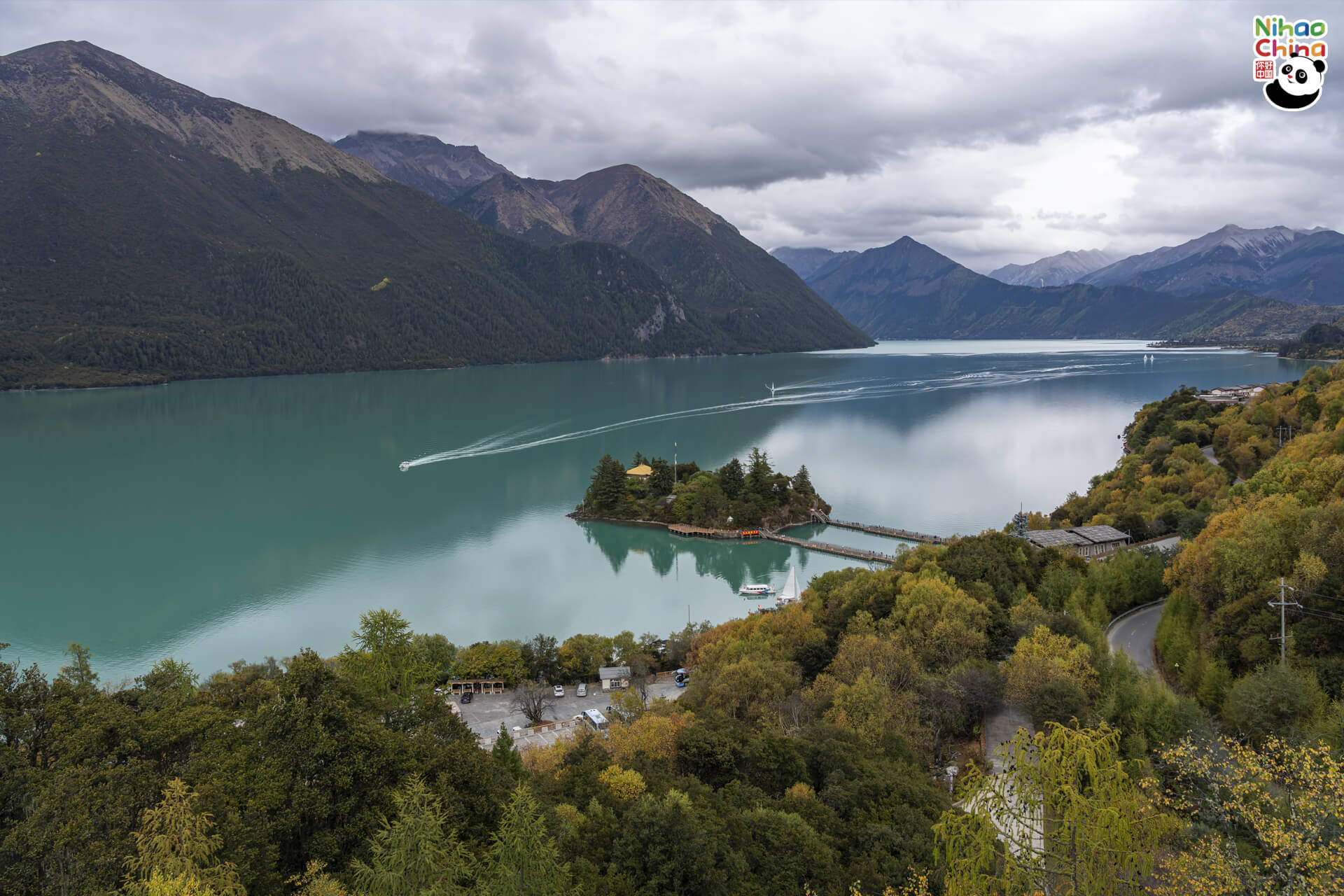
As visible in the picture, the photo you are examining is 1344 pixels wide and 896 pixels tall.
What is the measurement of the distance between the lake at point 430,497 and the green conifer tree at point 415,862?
20.2 meters

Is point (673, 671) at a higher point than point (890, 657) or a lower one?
lower

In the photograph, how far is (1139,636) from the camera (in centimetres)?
2105

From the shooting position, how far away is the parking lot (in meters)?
21.6

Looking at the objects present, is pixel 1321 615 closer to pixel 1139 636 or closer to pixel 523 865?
pixel 1139 636

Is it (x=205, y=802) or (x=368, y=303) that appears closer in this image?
(x=205, y=802)

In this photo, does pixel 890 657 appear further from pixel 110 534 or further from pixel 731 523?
pixel 110 534

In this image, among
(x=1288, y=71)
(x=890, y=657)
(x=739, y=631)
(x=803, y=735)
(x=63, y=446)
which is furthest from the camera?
(x=63, y=446)

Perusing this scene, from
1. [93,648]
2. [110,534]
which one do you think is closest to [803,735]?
[93,648]

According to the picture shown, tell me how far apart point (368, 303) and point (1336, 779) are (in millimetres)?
183283

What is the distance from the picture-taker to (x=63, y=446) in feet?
215

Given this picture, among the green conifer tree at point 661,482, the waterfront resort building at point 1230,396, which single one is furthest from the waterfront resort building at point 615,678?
the waterfront resort building at point 1230,396

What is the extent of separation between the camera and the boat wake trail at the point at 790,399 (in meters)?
64.2

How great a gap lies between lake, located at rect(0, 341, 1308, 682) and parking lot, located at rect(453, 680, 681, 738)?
5.92 meters

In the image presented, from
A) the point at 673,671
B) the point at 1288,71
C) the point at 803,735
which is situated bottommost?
the point at 673,671
